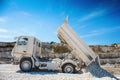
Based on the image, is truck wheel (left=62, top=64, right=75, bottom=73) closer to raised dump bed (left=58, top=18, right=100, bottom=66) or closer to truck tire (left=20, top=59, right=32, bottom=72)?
raised dump bed (left=58, top=18, right=100, bottom=66)

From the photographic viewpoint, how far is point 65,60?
13297 mm

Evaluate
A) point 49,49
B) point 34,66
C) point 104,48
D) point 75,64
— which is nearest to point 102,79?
point 75,64

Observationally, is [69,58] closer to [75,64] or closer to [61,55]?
[75,64]

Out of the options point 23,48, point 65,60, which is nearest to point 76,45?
point 65,60

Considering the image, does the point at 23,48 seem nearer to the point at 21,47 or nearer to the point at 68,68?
the point at 21,47

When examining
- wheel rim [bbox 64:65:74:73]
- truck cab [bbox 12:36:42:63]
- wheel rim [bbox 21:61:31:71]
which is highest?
truck cab [bbox 12:36:42:63]

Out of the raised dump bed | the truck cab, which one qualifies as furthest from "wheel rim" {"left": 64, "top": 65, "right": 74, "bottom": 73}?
the truck cab

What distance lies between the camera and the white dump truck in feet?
41.1

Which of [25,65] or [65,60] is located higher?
[65,60]

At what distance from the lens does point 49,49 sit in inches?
921

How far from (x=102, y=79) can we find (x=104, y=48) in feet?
48.3

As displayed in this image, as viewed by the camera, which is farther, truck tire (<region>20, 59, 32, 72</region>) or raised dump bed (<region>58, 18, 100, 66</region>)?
truck tire (<region>20, 59, 32, 72</region>)

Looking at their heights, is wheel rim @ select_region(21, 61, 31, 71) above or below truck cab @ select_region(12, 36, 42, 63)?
below

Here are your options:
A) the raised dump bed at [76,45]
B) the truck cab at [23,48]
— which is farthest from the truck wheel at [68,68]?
the truck cab at [23,48]
